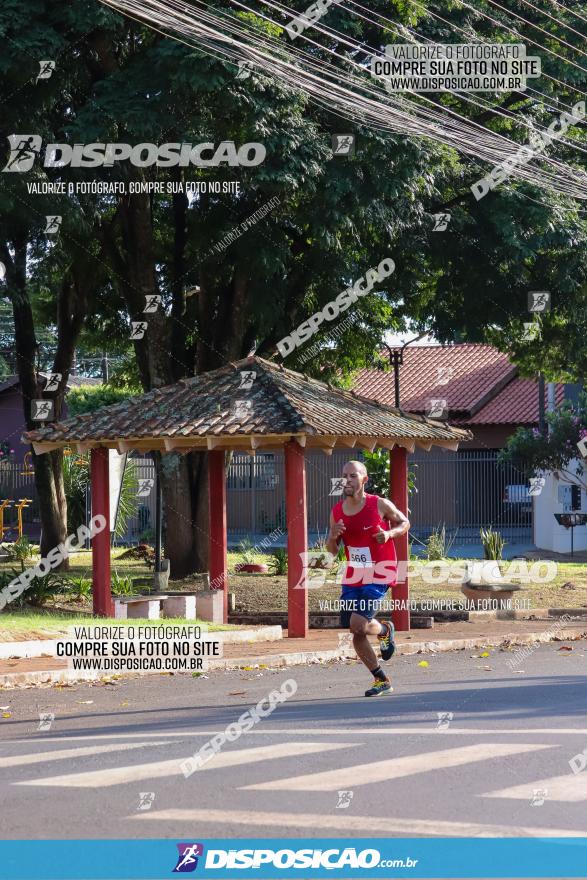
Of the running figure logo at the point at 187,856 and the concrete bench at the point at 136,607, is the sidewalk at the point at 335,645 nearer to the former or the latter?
the concrete bench at the point at 136,607

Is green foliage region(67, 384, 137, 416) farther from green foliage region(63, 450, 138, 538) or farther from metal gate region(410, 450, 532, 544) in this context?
metal gate region(410, 450, 532, 544)

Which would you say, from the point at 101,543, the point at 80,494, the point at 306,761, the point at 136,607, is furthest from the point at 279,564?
the point at 306,761

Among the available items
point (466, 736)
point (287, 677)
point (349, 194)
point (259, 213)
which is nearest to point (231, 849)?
point (466, 736)

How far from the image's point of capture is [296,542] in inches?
761

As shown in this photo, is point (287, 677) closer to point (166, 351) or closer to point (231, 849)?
point (231, 849)

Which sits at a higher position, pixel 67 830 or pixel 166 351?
pixel 166 351

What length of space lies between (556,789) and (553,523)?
1220 inches

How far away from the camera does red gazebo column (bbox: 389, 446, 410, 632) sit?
2053 centimetres

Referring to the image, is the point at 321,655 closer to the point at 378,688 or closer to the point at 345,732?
the point at 378,688

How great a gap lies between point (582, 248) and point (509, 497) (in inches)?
679

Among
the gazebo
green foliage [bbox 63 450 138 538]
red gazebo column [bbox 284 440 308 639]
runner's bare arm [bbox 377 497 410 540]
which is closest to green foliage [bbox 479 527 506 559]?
the gazebo

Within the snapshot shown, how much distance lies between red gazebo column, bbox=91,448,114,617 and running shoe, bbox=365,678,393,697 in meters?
7.99

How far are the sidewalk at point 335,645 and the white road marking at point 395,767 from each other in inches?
243

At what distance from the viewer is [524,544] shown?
4106 centimetres
